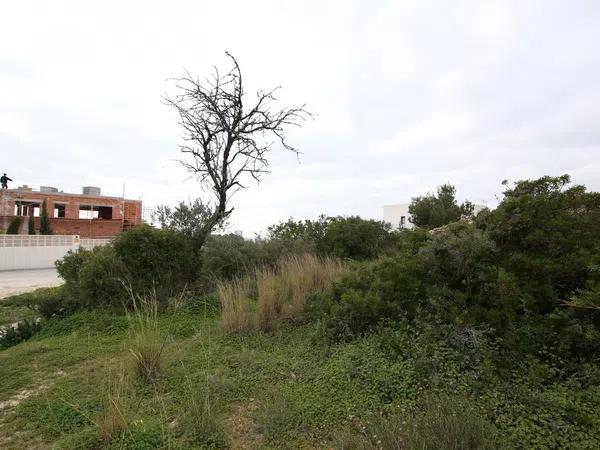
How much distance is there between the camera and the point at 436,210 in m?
17.6

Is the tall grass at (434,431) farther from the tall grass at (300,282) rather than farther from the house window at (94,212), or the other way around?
the house window at (94,212)

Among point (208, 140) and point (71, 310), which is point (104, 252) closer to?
point (71, 310)

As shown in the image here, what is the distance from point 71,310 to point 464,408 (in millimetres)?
6387

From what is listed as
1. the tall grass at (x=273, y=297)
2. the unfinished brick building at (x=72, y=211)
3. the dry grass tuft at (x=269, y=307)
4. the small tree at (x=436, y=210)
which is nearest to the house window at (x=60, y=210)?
the unfinished brick building at (x=72, y=211)

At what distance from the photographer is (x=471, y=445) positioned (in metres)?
2.22

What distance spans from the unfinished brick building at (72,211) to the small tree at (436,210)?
20.6 m

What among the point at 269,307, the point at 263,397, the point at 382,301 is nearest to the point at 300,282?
the point at 269,307

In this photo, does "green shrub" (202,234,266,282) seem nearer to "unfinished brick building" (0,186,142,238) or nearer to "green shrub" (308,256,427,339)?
"green shrub" (308,256,427,339)

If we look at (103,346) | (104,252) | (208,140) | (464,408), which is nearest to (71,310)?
(104,252)

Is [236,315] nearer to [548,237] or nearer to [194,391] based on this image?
[194,391]

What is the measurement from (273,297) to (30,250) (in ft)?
60.6

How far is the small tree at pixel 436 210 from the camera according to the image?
56.1ft

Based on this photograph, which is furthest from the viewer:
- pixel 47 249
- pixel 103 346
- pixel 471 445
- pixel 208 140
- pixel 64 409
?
pixel 47 249

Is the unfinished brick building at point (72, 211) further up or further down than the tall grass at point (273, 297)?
further up
